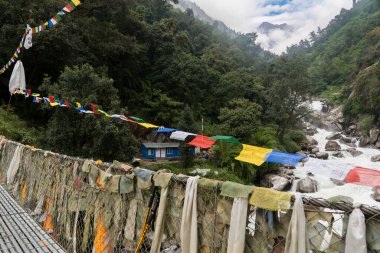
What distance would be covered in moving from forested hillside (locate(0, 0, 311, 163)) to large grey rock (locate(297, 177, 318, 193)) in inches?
181

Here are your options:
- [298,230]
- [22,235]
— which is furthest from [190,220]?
[22,235]

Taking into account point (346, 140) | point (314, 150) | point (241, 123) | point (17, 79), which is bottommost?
point (314, 150)

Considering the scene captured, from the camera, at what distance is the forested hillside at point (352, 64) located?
1219 inches

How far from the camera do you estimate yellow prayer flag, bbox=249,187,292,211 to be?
1.70 m

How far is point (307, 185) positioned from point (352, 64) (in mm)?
48354

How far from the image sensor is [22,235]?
3539mm

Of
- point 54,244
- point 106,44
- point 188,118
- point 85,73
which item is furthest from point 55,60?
point 54,244

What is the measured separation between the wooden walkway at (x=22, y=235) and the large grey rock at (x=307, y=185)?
1829 cm

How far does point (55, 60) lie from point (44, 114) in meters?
3.83

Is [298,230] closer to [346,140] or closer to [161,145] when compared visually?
[161,145]

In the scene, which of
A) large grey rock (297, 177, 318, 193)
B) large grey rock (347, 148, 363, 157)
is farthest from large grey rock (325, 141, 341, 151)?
large grey rock (297, 177, 318, 193)

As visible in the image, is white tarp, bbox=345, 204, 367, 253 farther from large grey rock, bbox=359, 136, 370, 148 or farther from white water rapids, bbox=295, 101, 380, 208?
large grey rock, bbox=359, 136, 370, 148

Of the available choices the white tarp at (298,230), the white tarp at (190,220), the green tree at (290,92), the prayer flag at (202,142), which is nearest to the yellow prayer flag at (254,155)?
the prayer flag at (202,142)

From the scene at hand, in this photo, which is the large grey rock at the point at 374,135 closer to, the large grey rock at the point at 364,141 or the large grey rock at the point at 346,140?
the large grey rock at the point at 364,141
